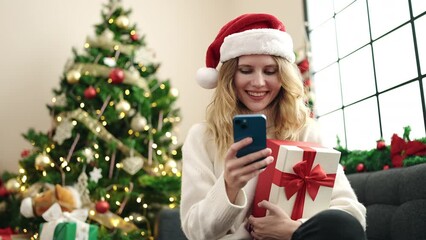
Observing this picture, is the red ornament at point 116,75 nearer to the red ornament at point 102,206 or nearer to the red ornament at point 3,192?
the red ornament at point 102,206

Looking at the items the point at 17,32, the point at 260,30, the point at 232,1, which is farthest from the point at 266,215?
the point at 232,1

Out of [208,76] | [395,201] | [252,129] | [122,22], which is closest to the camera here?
[252,129]

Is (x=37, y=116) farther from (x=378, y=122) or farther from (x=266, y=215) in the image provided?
(x=266, y=215)

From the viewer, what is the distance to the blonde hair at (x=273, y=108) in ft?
4.23

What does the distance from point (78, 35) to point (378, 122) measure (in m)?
2.22

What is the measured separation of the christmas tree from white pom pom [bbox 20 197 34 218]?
2cm

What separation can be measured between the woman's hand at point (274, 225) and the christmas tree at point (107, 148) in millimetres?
1592

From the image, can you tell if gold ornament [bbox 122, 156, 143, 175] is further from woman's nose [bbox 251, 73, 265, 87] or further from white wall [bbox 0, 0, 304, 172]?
woman's nose [bbox 251, 73, 265, 87]

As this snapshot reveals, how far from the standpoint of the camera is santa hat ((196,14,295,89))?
1.30 metres

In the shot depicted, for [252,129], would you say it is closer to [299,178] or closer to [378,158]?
[299,178]

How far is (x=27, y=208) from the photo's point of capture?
2.51 m

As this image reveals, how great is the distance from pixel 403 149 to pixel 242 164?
124 cm

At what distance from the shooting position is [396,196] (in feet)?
5.56

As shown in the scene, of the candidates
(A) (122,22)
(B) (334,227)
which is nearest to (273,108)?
(B) (334,227)
